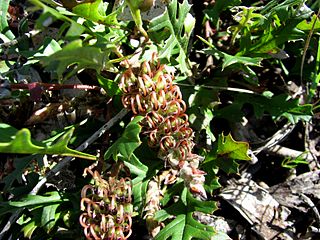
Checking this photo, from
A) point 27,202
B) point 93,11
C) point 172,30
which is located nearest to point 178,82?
point 172,30

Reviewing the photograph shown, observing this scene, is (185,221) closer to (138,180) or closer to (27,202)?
(138,180)

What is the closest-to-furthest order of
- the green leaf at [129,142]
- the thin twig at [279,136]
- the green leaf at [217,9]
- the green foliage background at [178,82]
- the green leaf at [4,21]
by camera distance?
the green leaf at [129,142] → the green foliage background at [178,82] → the green leaf at [4,21] → the green leaf at [217,9] → the thin twig at [279,136]

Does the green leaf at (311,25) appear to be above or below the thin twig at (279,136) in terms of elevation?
above

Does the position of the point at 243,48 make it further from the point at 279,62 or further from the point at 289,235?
the point at 289,235

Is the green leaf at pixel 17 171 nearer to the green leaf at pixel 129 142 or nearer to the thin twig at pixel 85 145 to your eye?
the thin twig at pixel 85 145

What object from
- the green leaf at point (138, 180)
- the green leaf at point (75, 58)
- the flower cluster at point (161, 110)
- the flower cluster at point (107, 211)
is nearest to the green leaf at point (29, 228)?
the flower cluster at point (107, 211)

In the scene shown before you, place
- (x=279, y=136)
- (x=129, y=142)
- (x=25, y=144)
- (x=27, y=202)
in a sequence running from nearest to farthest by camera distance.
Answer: (x=25, y=144) < (x=129, y=142) < (x=27, y=202) < (x=279, y=136)

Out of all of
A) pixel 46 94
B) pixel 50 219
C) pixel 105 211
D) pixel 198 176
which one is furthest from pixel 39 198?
pixel 198 176
